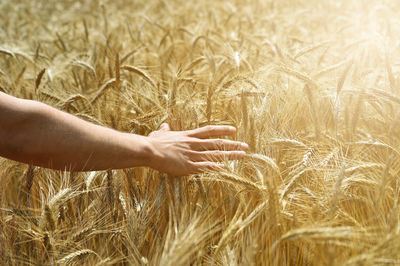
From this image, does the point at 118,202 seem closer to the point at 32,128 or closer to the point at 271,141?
the point at 32,128

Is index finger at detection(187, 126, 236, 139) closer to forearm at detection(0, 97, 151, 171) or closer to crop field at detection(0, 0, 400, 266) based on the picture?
crop field at detection(0, 0, 400, 266)

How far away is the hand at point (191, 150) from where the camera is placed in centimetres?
130

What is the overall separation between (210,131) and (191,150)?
10cm

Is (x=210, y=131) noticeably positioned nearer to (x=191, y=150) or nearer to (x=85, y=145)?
(x=191, y=150)

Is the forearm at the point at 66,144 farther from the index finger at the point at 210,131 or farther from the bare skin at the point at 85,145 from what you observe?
the index finger at the point at 210,131

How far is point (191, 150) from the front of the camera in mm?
1383

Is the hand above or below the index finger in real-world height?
below

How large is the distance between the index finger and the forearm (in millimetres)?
208

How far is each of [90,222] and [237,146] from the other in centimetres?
51

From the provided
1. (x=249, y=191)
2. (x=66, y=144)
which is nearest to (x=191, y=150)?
(x=249, y=191)

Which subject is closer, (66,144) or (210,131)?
(66,144)

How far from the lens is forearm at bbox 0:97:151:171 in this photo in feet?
3.79

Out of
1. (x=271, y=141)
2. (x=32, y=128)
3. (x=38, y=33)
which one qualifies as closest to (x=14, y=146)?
(x=32, y=128)

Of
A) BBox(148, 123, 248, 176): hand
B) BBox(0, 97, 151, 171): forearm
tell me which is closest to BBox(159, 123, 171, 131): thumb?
BBox(148, 123, 248, 176): hand
